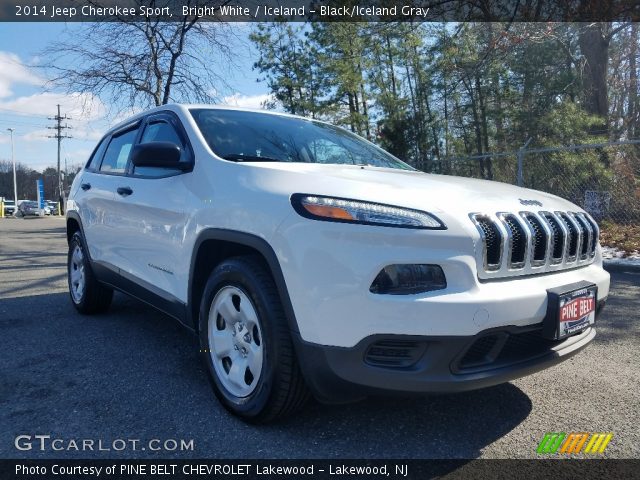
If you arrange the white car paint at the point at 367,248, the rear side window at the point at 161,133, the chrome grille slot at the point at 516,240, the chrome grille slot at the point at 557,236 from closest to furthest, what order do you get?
the white car paint at the point at 367,248 < the chrome grille slot at the point at 516,240 < the chrome grille slot at the point at 557,236 < the rear side window at the point at 161,133

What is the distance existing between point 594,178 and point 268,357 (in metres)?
9.63

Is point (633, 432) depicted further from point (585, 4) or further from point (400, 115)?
point (400, 115)

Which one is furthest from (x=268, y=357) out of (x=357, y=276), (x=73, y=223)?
(x=73, y=223)

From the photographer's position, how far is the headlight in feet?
6.55

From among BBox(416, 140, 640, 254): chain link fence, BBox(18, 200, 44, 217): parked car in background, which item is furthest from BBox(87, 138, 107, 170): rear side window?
BBox(18, 200, 44, 217): parked car in background

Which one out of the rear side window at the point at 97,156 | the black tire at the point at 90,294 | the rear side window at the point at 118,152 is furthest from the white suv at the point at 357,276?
the rear side window at the point at 97,156

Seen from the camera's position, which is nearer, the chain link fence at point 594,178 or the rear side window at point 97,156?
the rear side window at point 97,156

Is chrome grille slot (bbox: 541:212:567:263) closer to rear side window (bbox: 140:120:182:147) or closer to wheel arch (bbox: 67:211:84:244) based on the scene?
rear side window (bbox: 140:120:182:147)

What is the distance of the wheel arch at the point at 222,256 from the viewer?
214 cm

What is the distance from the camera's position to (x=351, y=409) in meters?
2.55

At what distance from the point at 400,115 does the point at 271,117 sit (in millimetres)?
18921

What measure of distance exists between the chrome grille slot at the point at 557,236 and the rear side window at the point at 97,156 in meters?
3.90

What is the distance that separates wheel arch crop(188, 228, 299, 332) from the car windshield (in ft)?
1.67

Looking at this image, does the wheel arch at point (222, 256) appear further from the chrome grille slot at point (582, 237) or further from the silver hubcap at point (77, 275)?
the silver hubcap at point (77, 275)
